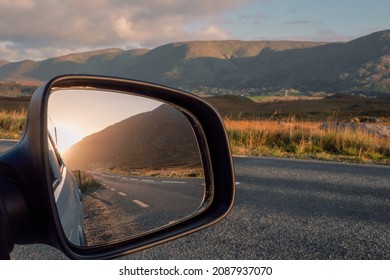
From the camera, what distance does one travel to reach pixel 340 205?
5758 mm

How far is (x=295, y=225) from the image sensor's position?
15.7 ft

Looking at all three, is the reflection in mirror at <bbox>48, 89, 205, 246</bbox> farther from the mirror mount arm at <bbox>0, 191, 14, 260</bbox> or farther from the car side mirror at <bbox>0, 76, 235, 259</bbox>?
the mirror mount arm at <bbox>0, 191, 14, 260</bbox>

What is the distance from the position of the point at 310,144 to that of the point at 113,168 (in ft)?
40.4

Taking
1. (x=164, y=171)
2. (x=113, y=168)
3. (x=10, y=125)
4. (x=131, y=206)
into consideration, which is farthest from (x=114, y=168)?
(x=10, y=125)

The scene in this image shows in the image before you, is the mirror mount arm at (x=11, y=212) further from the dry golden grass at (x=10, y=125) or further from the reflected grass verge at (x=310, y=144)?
the dry golden grass at (x=10, y=125)

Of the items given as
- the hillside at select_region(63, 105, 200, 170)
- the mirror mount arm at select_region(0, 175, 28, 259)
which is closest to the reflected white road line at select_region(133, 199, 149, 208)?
the hillside at select_region(63, 105, 200, 170)

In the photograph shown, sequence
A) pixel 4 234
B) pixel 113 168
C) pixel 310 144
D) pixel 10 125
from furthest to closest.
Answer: pixel 10 125, pixel 310 144, pixel 113 168, pixel 4 234

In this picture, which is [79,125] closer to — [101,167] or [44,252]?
[101,167]

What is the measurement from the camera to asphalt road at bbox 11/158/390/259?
3.91 metres

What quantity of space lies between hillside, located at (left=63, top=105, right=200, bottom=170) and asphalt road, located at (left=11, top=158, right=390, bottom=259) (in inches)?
81.3

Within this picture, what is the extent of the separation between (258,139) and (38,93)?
12.9 m

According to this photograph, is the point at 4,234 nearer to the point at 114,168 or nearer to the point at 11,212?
the point at 11,212

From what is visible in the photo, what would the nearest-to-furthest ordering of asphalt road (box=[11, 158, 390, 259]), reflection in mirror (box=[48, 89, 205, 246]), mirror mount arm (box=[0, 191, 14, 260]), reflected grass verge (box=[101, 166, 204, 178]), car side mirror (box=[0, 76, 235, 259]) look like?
1. mirror mount arm (box=[0, 191, 14, 260])
2. car side mirror (box=[0, 76, 235, 259])
3. reflection in mirror (box=[48, 89, 205, 246])
4. reflected grass verge (box=[101, 166, 204, 178])
5. asphalt road (box=[11, 158, 390, 259])

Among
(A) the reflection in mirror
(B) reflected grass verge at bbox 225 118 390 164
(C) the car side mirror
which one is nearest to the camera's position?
(C) the car side mirror
